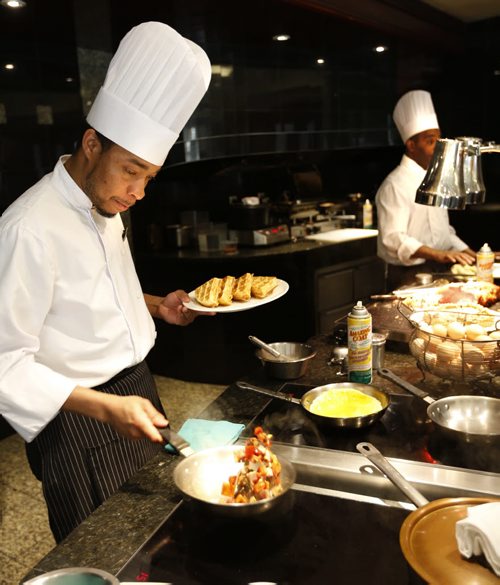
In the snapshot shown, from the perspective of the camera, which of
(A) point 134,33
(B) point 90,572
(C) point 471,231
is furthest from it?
(C) point 471,231

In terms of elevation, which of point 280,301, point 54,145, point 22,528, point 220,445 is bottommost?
point 22,528

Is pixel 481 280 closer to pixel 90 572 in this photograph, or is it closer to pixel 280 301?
pixel 280 301

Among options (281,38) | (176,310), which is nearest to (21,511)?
(176,310)

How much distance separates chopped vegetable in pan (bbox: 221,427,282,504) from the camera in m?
1.15

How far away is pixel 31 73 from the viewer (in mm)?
4031

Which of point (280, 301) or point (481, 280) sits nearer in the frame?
point (481, 280)

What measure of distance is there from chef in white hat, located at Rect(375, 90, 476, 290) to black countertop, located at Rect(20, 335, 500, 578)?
6.78ft

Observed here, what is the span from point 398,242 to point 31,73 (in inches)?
108

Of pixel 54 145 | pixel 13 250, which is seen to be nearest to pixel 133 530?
pixel 13 250

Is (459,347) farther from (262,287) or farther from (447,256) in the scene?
(447,256)

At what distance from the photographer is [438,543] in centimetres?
101

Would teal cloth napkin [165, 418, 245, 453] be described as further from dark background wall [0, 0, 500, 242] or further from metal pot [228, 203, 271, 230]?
metal pot [228, 203, 271, 230]

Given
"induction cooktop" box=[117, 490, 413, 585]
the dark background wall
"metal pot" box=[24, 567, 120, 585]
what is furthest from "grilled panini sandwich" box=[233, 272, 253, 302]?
the dark background wall

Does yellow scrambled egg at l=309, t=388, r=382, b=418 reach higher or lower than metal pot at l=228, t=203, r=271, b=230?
lower
